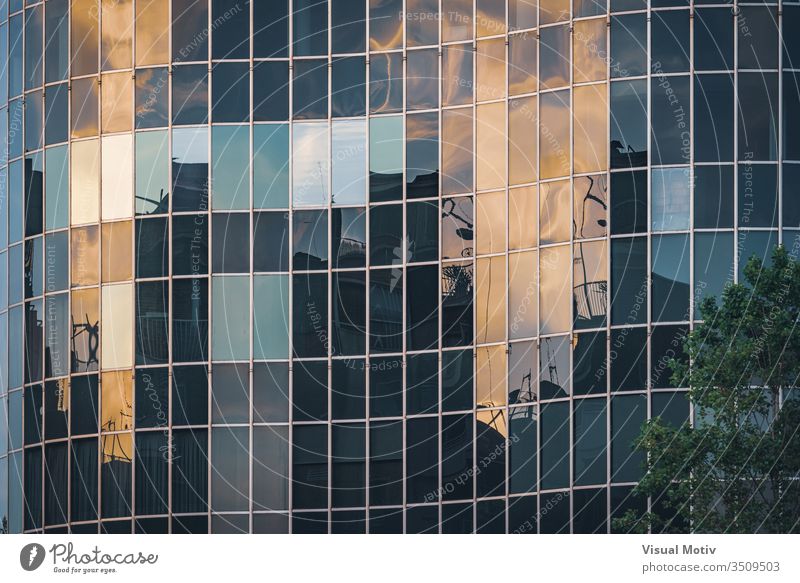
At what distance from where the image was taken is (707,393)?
5184 centimetres

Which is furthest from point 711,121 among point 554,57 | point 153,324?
point 153,324

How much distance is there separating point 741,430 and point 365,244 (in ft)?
55.9

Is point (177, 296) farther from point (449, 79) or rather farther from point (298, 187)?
point (449, 79)

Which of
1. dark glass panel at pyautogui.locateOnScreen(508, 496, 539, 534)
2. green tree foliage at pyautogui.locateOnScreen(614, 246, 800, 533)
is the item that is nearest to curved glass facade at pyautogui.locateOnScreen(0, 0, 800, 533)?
dark glass panel at pyautogui.locateOnScreen(508, 496, 539, 534)

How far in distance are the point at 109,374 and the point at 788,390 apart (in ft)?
75.8

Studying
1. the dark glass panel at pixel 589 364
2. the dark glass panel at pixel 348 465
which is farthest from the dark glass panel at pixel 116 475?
the dark glass panel at pixel 589 364

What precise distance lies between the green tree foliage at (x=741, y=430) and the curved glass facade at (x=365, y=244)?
23.4 ft

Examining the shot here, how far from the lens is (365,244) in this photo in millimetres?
64250

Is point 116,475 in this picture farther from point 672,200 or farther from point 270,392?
point 672,200
